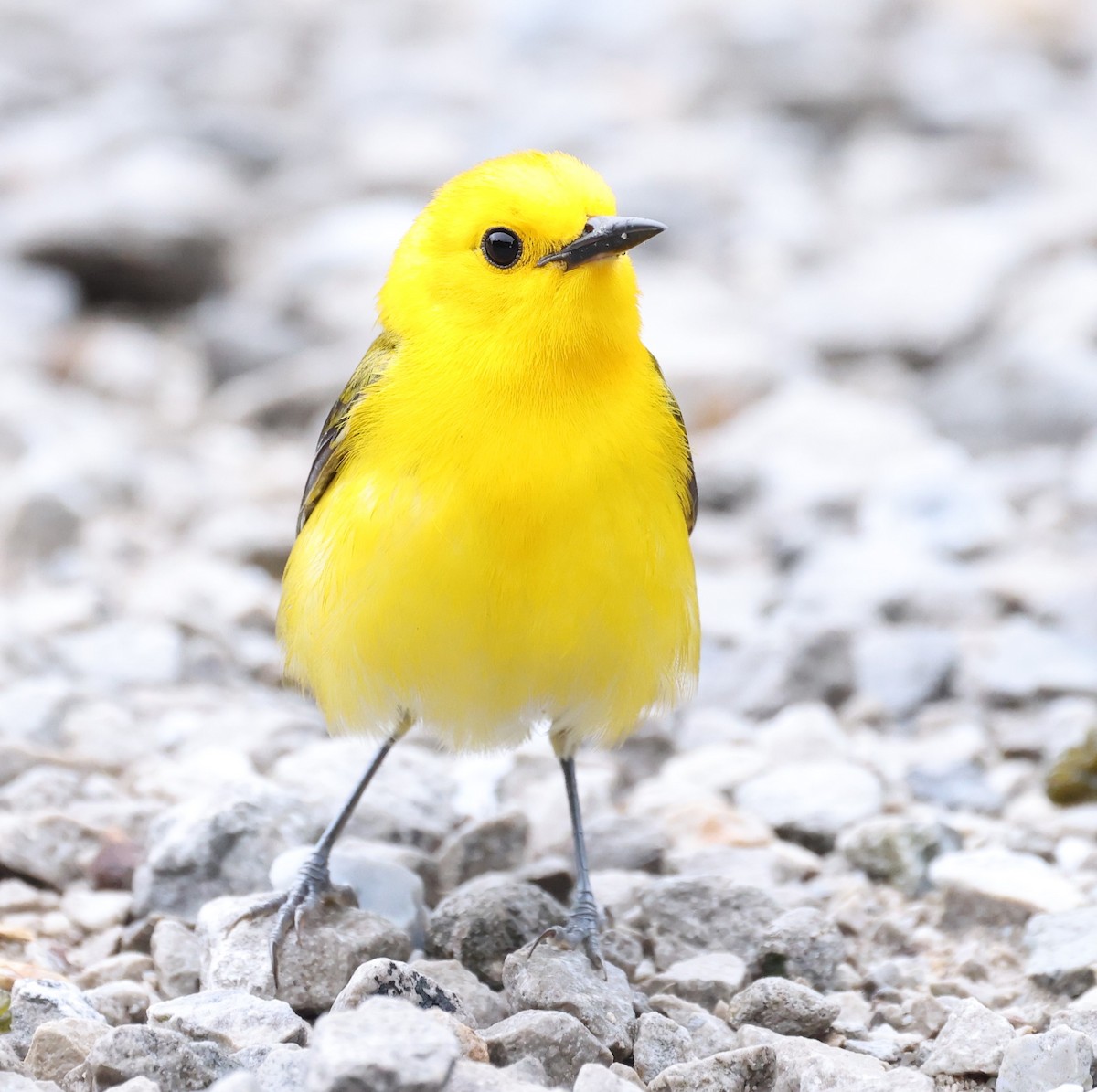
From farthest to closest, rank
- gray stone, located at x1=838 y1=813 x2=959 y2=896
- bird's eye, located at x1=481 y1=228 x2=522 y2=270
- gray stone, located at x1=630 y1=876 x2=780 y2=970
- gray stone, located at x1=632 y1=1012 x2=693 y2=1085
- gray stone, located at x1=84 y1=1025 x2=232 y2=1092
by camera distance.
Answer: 1. gray stone, located at x1=838 y1=813 x2=959 y2=896
2. gray stone, located at x1=630 y1=876 x2=780 y2=970
3. bird's eye, located at x1=481 y1=228 x2=522 y2=270
4. gray stone, located at x1=632 y1=1012 x2=693 y2=1085
5. gray stone, located at x1=84 y1=1025 x2=232 y2=1092

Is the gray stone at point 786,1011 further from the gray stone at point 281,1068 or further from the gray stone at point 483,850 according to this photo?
the gray stone at point 483,850

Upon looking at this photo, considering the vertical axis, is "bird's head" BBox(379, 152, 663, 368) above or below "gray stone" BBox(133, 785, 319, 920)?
above

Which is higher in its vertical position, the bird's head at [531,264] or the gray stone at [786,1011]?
the bird's head at [531,264]

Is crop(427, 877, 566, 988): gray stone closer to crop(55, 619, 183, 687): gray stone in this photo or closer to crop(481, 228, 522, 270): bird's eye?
crop(481, 228, 522, 270): bird's eye

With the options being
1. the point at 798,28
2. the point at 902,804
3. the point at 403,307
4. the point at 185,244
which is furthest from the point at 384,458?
the point at 798,28

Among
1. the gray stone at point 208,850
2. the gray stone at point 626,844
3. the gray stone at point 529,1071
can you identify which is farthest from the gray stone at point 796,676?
the gray stone at point 529,1071

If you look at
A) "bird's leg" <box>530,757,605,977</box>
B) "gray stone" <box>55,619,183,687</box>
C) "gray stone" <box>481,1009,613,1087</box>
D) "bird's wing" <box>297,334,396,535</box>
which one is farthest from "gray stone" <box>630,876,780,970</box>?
"gray stone" <box>55,619,183,687</box>

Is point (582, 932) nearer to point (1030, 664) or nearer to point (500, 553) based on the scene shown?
point (500, 553)
